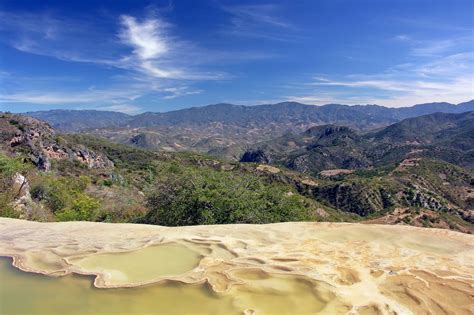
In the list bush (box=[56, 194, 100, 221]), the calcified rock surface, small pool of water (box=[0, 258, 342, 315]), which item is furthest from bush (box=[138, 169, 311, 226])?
small pool of water (box=[0, 258, 342, 315])

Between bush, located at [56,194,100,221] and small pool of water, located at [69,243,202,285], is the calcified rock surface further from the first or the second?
bush, located at [56,194,100,221]

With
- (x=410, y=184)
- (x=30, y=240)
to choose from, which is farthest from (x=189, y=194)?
(x=410, y=184)

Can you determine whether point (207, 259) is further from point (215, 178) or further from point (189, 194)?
point (215, 178)

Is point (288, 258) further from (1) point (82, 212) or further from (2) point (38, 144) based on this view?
(2) point (38, 144)

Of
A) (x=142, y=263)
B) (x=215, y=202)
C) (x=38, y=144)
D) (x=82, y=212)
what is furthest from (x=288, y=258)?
(x=38, y=144)

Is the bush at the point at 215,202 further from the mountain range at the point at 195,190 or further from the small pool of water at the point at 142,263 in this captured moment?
the small pool of water at the point at 142,263

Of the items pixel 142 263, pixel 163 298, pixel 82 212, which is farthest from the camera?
pixel 82 212
